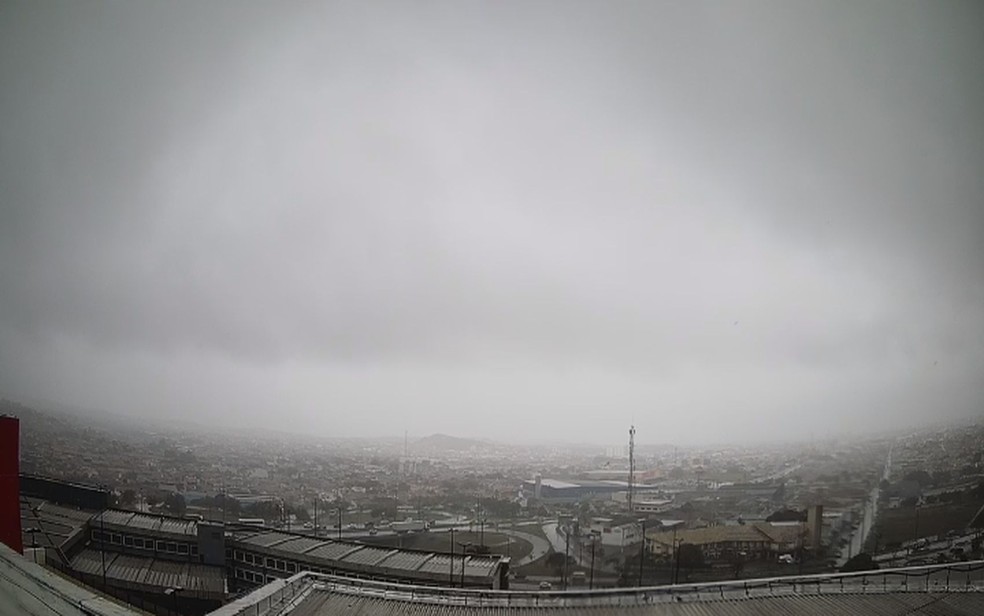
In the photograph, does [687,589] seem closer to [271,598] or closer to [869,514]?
[271,598]

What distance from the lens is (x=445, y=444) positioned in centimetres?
810

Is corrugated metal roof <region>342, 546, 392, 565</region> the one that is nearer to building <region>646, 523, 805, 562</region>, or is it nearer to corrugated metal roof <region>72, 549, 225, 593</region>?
corrugated metal roof <region>72, 549, 225, 593</region>

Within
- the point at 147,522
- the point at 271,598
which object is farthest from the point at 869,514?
the point at 147,522

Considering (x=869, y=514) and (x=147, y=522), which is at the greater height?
(x=869, y=514)

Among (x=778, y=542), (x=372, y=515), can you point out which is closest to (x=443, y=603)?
(x=372, y=515)

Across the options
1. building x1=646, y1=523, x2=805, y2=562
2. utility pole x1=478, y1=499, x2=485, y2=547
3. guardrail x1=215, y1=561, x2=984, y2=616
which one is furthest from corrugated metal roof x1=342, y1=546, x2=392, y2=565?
building x1=646, y1=523, x2=805, y2=562

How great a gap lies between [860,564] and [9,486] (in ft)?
41.9

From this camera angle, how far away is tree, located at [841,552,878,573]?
25.1 feet

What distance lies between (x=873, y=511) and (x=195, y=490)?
41.9ft

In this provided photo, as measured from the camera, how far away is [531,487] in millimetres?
8867

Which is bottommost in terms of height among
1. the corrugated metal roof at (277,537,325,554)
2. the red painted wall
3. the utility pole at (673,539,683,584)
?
the utility pole at (673,539,683,584)

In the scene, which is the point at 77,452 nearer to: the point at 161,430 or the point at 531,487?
the point at 161,430

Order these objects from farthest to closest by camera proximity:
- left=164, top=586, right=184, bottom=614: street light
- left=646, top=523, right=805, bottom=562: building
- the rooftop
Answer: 1. left=646, top=523, right=805, bottom=562: building
2. the rooftop
3. left=164, top=586, right=184, bottom=614: street light

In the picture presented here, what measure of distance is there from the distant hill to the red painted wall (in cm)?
511
